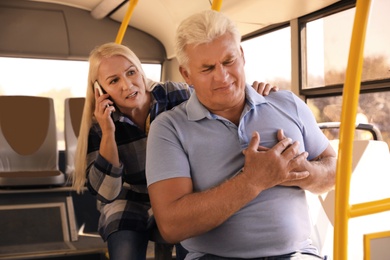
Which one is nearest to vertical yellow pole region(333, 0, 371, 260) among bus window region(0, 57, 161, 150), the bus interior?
the bus interior

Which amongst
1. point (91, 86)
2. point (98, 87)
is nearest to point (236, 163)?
point (98, 87)

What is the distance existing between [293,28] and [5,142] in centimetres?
319

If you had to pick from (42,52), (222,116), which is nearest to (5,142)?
(42,52)

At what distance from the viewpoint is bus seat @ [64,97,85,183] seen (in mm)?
6137

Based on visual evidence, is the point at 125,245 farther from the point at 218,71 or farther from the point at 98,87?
the point at 218,71

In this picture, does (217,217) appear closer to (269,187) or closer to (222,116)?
(269,187)

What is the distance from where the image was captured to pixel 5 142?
5.99 m

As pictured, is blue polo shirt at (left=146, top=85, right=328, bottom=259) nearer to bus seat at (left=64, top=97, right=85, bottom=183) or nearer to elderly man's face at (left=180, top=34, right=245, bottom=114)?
elderly man's face at (left=180, top=34, right=245, bottom=114)

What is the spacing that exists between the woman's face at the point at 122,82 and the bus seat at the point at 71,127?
364 centimetres

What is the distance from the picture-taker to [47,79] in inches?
310

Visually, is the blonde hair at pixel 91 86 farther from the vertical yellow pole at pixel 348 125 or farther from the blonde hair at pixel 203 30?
the vertical yellow pole at pixel 348 125

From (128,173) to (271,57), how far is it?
3819 millimetres

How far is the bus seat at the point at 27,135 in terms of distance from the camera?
597 centimetres

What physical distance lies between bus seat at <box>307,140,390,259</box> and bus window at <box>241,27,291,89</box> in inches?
126
